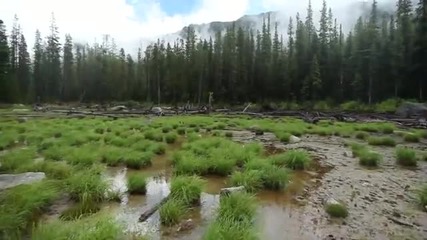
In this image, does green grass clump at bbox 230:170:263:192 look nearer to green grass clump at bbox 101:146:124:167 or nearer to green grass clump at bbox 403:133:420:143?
green grass clump at bbox 101:146:124:167

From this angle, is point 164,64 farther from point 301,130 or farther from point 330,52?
point 301,130

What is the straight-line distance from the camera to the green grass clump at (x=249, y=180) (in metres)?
8.32

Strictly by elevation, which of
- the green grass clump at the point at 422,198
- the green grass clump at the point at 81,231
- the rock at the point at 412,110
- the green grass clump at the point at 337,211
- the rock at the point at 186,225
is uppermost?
the rock at the point at 412,110

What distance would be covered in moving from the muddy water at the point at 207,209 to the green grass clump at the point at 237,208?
0.82 feet

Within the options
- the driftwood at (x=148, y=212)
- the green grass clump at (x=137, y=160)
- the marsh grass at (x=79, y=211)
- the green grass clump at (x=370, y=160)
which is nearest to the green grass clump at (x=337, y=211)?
the driftwood at (x=148, y=212)

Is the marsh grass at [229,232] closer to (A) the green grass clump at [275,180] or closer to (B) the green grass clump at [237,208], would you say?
(B) the green grass clump at [237,208]

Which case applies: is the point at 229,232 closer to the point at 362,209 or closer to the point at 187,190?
the point at 187,190

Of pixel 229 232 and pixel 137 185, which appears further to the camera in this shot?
pixel 137 185

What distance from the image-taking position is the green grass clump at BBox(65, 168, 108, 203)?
7.42 meters

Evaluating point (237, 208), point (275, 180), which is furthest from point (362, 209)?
point (237, 208)

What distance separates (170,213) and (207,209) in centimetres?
103

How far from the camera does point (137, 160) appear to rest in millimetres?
11156

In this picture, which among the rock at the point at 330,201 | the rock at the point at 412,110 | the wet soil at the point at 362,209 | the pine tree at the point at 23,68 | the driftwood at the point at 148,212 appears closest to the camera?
the wet soil at the point at 362,209

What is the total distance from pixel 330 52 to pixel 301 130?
42280 mm
